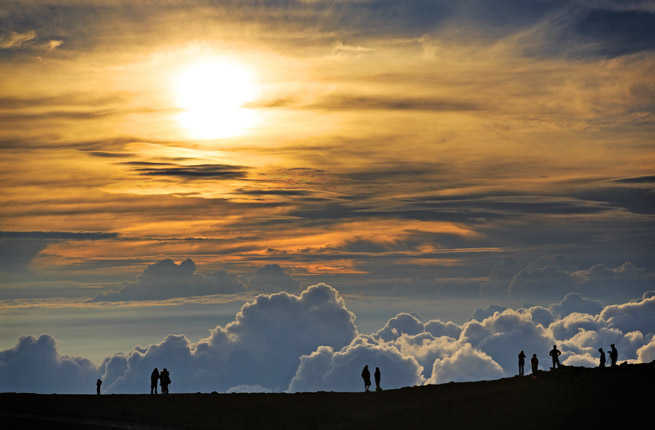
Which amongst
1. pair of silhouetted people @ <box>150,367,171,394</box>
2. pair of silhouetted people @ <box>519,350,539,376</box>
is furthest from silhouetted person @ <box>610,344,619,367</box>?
pair of silhouetted people @ <box>150,367,171,394</box>

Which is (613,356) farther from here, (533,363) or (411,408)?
(411,408)

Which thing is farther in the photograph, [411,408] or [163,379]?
[163,379]

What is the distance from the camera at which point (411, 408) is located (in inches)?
1794

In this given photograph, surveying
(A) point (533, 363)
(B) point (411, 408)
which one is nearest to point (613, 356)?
(A) point (533, 363)

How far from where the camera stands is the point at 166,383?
200ft

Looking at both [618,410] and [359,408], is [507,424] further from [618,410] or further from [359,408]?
[359,408]

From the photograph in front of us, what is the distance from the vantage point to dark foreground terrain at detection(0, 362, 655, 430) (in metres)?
39.2

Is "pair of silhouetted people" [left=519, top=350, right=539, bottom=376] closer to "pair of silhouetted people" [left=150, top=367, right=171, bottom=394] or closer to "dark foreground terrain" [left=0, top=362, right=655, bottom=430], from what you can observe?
"dark foreground terrain" [left=0, top=362, right=655, bottom=430]

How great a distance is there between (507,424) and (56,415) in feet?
92.8

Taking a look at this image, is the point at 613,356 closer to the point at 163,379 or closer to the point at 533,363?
the point at 533,363

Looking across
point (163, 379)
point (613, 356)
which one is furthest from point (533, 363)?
point (163, 379)

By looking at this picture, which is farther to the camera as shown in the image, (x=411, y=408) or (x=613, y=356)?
(x=613, y=356)

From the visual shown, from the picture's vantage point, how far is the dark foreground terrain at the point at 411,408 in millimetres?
39219

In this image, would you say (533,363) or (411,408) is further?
(533,363)
